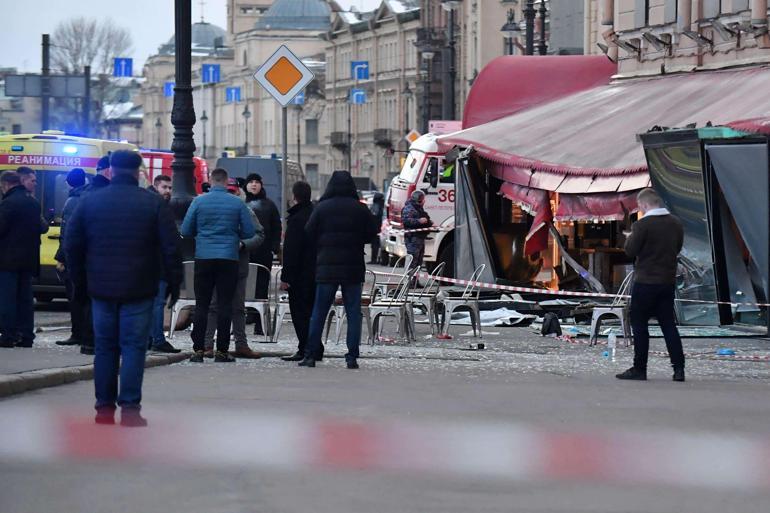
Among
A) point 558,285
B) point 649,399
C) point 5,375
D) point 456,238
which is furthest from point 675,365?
point 456,238

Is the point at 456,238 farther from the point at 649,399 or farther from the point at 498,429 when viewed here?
the point at 498,429

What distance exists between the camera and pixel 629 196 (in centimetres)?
2188

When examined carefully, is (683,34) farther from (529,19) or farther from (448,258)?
(529,19)

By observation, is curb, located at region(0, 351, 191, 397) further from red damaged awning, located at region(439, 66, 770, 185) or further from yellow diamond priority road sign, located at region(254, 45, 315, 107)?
red damaged awning, located at region(439, 66, 770, 185)

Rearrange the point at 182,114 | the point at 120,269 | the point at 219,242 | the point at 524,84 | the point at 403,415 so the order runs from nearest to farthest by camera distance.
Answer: the point at 120,269 < the point at 403,415 < the point at 219,242 < the point at 182,114 < the point at 524,84

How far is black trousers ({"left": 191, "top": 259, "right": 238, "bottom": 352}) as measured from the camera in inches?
620

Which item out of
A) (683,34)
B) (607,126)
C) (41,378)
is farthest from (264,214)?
(683,34)

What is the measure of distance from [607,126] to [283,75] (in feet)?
21.2

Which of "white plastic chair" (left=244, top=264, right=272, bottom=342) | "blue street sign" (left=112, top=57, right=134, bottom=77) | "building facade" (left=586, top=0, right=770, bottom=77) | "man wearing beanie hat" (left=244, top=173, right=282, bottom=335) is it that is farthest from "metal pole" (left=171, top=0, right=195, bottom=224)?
Answer: "blue street sign" (left=112, top=57, right=134, bottom=77)

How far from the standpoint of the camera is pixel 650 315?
50.0 ft

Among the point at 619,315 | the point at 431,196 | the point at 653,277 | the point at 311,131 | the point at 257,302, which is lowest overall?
the point at 619,315

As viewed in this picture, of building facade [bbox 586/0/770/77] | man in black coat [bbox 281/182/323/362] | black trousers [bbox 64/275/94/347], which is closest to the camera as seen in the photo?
man in black coat [bbox 281/182/323/362]

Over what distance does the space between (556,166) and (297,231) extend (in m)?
7.50

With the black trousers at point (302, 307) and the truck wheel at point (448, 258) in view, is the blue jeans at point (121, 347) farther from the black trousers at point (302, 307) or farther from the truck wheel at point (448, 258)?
the truck wheel at point (448, 258)
